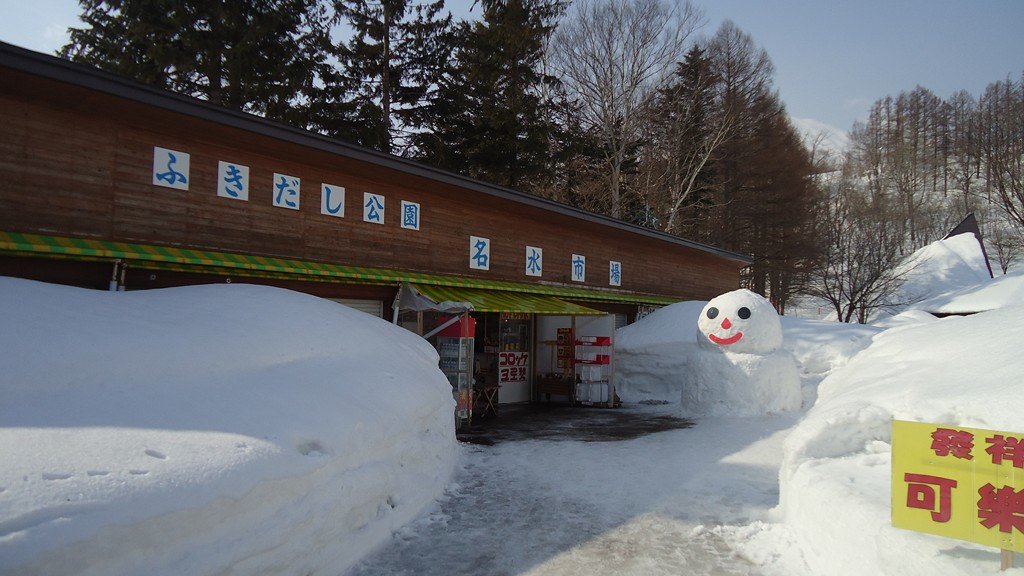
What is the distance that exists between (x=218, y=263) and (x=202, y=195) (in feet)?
4.22

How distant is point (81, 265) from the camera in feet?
26.8

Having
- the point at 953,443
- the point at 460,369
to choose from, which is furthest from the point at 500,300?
the point at 953,443

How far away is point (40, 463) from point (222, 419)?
124 cm

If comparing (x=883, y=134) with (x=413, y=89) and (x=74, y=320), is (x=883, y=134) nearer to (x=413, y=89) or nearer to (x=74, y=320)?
(x=413, y=89)

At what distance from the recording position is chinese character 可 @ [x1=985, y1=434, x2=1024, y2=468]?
3.56 metres

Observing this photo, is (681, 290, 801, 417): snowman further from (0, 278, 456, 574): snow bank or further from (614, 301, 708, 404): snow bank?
(0, 278, 456, 574): snow bank

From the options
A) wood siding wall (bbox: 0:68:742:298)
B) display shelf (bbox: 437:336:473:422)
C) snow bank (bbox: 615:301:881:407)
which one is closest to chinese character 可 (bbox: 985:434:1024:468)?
display shelf (bbox: 437:336:473:422)

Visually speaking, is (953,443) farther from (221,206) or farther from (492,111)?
(492,111)

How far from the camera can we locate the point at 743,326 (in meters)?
12.5

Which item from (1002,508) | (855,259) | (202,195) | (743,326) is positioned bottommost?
(1002,508)

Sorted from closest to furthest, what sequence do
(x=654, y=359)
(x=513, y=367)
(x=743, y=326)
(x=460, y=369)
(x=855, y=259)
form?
1. (x=460, y=369)
2. (x=743, y=326)
3. (x=513, y=367)
4. (x=654, y=359)
5. (x=855, y=259)

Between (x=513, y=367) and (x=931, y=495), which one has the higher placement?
(x=931, y=495)

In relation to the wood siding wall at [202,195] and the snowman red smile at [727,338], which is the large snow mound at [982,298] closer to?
the snowman red smile at [727,338]

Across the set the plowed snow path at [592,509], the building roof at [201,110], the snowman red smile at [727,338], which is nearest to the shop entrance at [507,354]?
the building roof at [201,110]
